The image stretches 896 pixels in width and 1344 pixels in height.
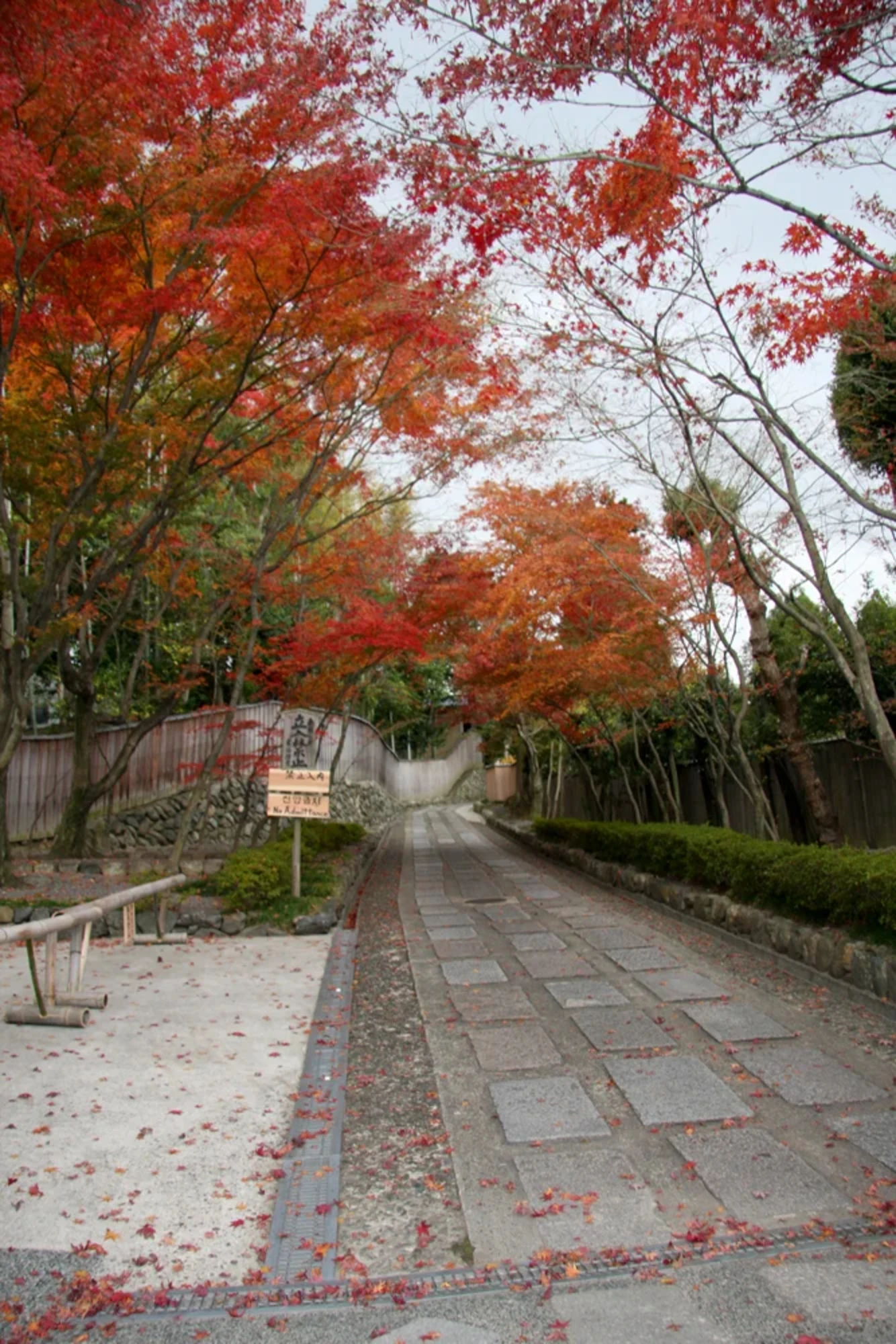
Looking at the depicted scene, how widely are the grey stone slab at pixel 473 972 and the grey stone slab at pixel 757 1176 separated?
3.00 meters

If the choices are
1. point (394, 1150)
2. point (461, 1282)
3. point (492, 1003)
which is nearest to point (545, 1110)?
point (394, 1150)

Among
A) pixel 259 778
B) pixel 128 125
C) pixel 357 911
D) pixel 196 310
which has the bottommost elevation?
pixel 357 911

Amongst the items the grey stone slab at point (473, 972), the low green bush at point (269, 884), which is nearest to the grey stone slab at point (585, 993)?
the grey stone slab at point (473, 972)

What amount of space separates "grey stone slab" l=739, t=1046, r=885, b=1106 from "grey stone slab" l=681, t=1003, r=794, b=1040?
0.21 metres

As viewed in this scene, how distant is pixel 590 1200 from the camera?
131 inches

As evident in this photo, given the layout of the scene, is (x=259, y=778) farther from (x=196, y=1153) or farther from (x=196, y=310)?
(x=196, y=1153)

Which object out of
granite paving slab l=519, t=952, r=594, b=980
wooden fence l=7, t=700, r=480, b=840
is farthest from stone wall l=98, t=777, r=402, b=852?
granite paving slab l=519, t=952, r=594, b=980

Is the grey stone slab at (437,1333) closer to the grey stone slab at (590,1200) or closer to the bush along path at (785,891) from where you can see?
the grey stone slab at (590,1200)

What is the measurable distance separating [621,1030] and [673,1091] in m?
1.06

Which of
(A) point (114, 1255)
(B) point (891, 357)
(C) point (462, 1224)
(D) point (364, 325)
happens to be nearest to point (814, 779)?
(B) point (891, 357)

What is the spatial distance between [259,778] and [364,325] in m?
9.03

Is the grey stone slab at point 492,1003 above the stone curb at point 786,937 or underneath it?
underneath

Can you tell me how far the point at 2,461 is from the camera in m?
8.85

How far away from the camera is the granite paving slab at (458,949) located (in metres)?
7.71
